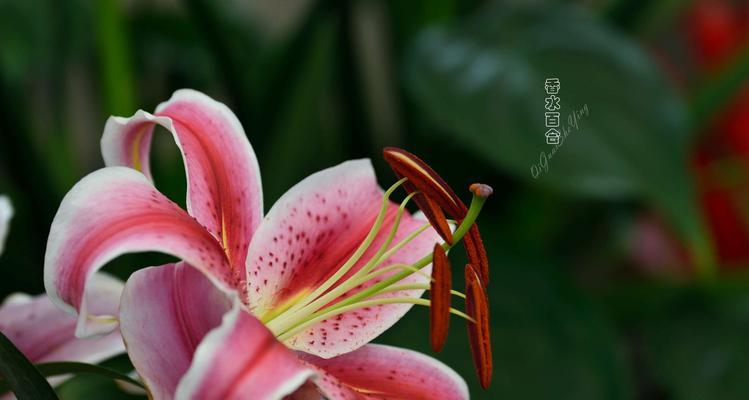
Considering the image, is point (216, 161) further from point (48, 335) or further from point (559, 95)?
point (559, 95)

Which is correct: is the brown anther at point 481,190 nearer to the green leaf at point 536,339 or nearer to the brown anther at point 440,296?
the brown anther at point 440,296

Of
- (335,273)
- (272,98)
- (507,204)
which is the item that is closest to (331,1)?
(272,98)

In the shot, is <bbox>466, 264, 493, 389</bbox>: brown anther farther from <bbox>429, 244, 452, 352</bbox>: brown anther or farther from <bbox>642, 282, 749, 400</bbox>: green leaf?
<bbox>642, 282, 749, 400</bbox>: green leaf

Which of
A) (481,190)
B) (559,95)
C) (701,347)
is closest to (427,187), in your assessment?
(481,190)

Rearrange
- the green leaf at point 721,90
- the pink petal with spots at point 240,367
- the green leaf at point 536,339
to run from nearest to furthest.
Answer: the pink petal with spots at point 240,367 → the green leaf at point 536,339 → the green leaf at point 721,90

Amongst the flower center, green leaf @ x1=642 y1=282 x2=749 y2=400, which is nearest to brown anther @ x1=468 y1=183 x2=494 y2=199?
the flower center

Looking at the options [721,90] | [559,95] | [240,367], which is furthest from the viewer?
[721,90]

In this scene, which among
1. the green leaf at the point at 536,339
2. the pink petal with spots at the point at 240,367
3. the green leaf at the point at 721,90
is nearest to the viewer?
the pink petal with spots at the point at 240,367

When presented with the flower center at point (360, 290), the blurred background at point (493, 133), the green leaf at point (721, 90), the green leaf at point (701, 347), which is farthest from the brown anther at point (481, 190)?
the green leaf at point (721, 90)
